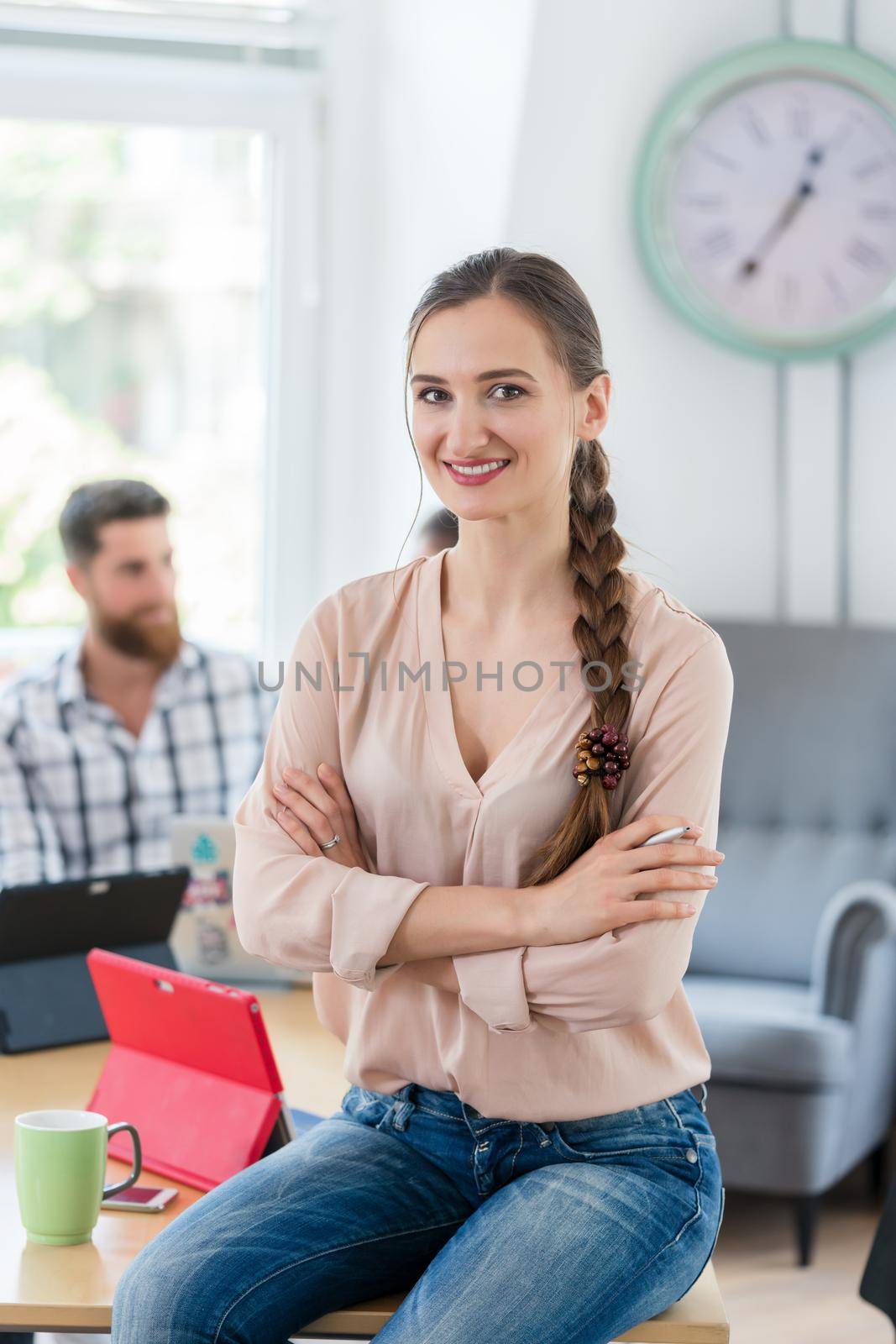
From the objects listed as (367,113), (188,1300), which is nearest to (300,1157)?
(188,1300)

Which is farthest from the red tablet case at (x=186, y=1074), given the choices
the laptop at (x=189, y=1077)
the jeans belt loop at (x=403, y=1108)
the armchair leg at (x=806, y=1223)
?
the armchair leg at (x=806, y=1223)

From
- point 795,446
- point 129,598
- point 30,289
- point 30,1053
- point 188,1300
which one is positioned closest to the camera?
point 188,1300

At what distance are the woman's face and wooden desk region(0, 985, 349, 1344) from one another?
0.67 m

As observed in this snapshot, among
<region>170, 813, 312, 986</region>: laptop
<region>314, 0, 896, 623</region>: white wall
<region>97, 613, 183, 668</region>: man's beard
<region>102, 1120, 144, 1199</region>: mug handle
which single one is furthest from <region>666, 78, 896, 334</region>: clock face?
<region>102, 1120, 144, 1199</region>: mug handle

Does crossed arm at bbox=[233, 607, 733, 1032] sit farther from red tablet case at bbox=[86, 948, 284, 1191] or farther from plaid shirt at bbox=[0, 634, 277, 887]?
plaid shirt at bbox=[0, 634, 277, 887]

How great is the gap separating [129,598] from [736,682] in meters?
1.26

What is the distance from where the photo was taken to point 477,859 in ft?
4.50

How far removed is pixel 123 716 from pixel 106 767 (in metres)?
0.13

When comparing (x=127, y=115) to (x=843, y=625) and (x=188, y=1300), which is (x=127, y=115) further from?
(x=188, y=1300)

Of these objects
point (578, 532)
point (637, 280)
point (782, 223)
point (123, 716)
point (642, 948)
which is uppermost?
point (782, 223)

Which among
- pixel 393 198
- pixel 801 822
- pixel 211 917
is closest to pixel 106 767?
pixel 211 917

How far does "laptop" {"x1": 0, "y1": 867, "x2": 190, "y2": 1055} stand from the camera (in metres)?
1.68

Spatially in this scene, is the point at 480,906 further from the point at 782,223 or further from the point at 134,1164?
the point at 782,223

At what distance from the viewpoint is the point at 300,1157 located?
51.5 inches
